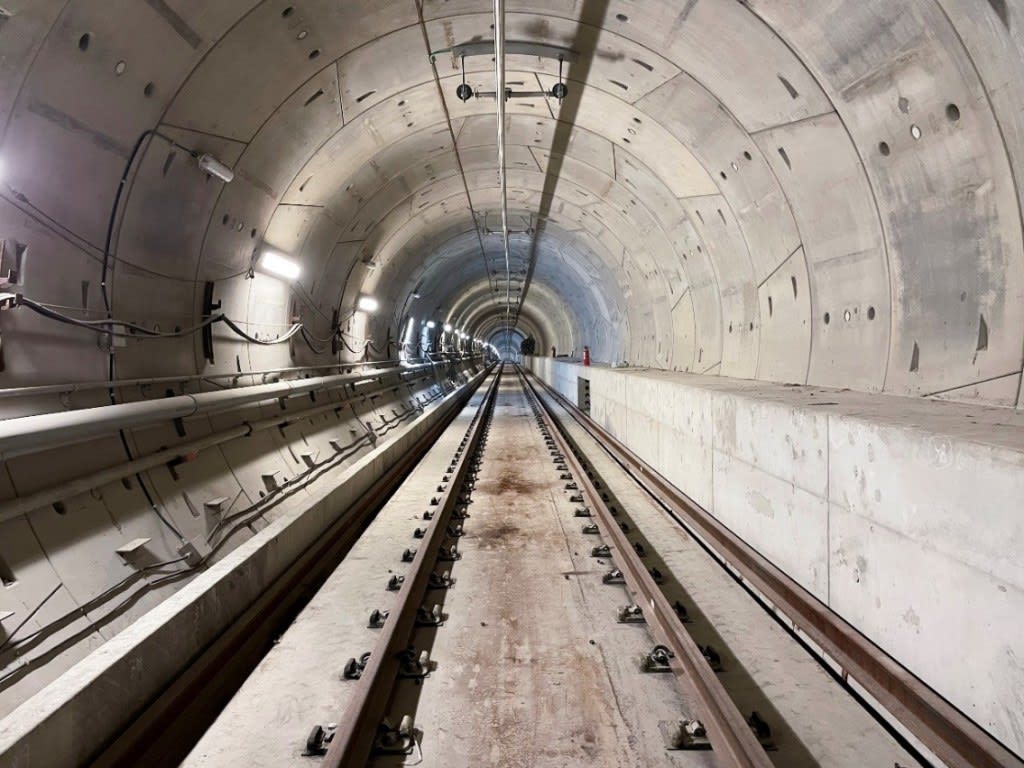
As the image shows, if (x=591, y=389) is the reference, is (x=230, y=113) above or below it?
above

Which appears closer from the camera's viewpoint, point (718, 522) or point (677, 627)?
point (677, 627)

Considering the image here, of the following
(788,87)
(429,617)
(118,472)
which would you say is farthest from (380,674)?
(788,87)

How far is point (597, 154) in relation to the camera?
30.8ft

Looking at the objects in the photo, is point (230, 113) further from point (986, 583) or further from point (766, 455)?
point (986, 583)

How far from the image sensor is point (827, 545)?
12.5 ft

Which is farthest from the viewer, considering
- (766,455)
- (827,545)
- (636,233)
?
(636,233)

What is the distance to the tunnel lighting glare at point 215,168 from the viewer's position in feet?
18.2

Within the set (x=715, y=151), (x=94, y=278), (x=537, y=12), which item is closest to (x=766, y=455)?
(x=715, y=151)

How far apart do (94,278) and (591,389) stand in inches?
442

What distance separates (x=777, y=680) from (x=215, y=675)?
3.25 meters

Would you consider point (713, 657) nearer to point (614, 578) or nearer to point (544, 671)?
point (544, 671)

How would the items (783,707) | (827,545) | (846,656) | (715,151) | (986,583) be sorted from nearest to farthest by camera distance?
(986,583) < (783,707) < (846,656) < (827,545) < (715,151)

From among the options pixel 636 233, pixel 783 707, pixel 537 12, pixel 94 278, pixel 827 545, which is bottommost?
pixel 783 707

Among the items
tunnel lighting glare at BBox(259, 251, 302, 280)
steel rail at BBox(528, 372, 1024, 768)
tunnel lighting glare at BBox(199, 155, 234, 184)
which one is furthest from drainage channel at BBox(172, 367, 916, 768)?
tunnel lighting glare at BBox(259, 251, 302, 280)
